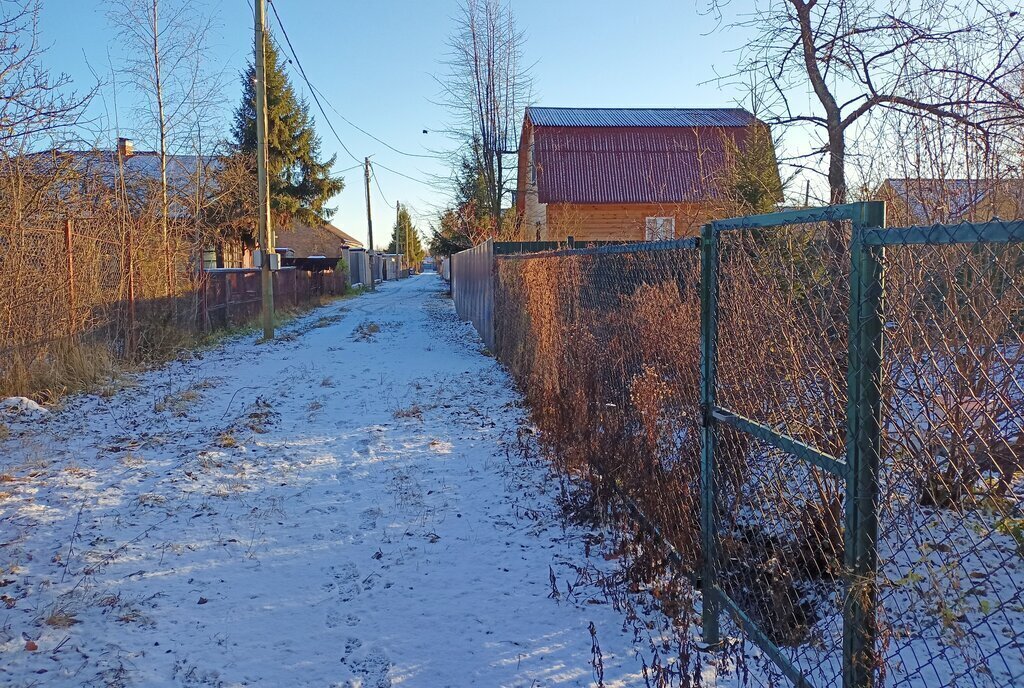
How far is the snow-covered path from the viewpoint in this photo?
10.6 feet

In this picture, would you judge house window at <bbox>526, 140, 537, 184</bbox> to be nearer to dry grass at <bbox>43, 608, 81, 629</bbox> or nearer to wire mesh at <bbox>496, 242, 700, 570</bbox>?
wire mesh at <bbox>496, 242, 700, 570</bbox>

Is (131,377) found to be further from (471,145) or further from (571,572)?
Result: (471,145)

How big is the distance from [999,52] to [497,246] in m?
7.75

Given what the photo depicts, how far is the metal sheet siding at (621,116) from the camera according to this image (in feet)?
79.3

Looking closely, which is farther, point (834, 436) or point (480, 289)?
point (480, 289)

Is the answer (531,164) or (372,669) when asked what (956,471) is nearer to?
(372,669)

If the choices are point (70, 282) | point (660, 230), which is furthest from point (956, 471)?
point (660, 230)

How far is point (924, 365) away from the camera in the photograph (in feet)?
11.9

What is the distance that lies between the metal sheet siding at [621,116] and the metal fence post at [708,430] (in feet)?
70.3

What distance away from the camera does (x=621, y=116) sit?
25.8 meters

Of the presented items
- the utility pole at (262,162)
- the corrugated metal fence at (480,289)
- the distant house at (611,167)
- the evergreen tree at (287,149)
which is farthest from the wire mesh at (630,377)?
the evergreen tree at (287,149)

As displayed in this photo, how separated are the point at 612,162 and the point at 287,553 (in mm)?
21627

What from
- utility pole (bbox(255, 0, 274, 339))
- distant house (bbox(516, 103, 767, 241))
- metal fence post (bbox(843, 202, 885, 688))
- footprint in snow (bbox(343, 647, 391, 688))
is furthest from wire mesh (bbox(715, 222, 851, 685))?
distant house (bbox(516, 103, 767, 241))

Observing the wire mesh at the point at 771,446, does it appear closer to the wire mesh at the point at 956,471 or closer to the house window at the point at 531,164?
the wire mesh at the point at 956,471
